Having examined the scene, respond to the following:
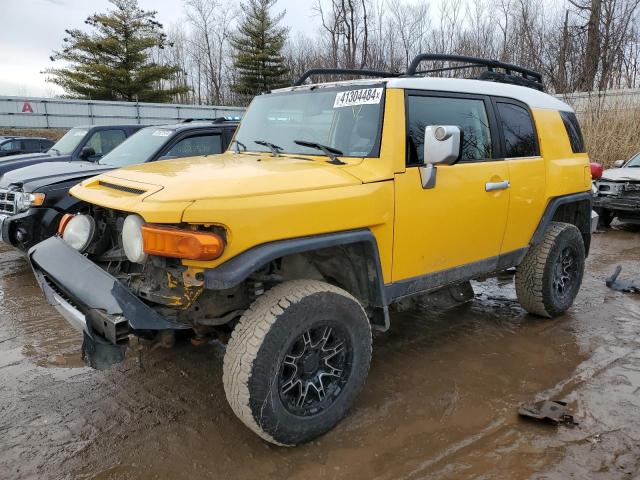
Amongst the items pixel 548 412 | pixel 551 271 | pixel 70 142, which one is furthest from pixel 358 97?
pixel 70 142

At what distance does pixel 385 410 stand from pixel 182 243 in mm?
1683

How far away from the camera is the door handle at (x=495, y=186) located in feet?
12.1

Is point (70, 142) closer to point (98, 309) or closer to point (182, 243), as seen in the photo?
point (98, 309)

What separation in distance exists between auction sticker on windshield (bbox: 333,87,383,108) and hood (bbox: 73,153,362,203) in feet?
1.44

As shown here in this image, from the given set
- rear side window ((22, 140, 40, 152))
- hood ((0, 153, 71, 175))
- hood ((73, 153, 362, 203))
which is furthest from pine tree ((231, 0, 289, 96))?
hood ((73, 153, 362, 203))

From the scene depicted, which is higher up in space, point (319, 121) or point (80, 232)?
point (319, 121)

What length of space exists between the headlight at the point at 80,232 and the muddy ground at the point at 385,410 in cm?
103

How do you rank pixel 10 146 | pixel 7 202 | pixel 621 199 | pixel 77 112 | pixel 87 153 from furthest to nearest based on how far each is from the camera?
1. pixel 77 112
2. pixel 10 146
3. pixel 621 199
4. pixel 87 153
5. pixel 7 202

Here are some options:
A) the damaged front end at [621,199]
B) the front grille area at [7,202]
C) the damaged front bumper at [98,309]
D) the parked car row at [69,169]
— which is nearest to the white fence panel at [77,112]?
the parked car row at [69,169]

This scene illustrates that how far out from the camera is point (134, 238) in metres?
2.55

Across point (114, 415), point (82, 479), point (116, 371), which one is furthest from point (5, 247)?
point (82, 479)

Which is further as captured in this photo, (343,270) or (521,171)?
(521,171)

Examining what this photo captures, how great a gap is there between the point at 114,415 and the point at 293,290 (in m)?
1.45

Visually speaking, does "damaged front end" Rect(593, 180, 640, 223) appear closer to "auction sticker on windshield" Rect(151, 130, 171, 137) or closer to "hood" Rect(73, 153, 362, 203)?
"auction sticker on windshield" Rect(151, 130, 171, 137)
